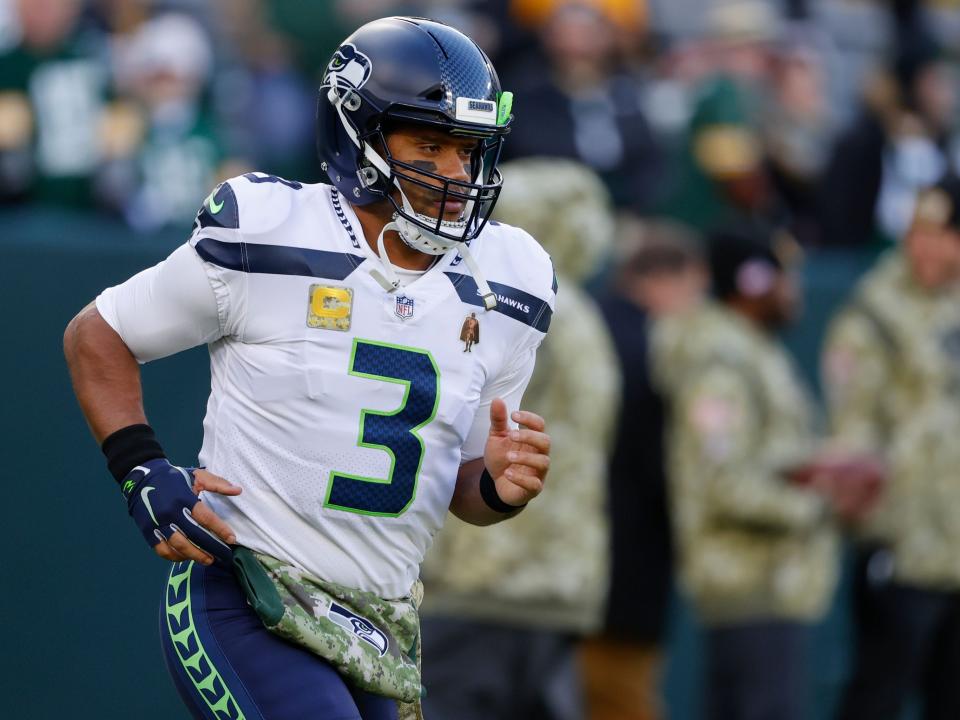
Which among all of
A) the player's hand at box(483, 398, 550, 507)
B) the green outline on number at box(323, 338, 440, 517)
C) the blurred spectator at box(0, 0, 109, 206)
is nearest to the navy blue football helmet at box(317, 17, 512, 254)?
the green outline on number at box(323, 338, 440, 517)

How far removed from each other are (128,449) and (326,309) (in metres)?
0.48

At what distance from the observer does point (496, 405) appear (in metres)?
3.50

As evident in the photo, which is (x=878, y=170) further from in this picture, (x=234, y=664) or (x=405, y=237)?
(x=234, y=664)

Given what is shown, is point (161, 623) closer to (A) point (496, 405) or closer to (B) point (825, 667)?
(A) point (496, 405)

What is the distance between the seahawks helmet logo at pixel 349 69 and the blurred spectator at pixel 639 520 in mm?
3545

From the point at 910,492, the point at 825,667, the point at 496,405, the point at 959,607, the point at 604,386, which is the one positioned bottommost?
the point at 825,667

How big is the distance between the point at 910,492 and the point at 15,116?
3858 millimetres

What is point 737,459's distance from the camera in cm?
644

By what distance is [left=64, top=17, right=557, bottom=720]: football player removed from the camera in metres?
3.41

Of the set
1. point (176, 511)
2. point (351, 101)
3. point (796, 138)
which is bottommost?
point (796, 138)

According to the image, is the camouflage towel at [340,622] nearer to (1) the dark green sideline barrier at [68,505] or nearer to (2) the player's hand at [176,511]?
(2) the player's hand at [176,511]

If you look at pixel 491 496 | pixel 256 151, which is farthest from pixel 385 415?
pixel 256 151

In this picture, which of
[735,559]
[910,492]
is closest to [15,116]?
[735,559]

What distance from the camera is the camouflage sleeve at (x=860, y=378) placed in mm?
7211
